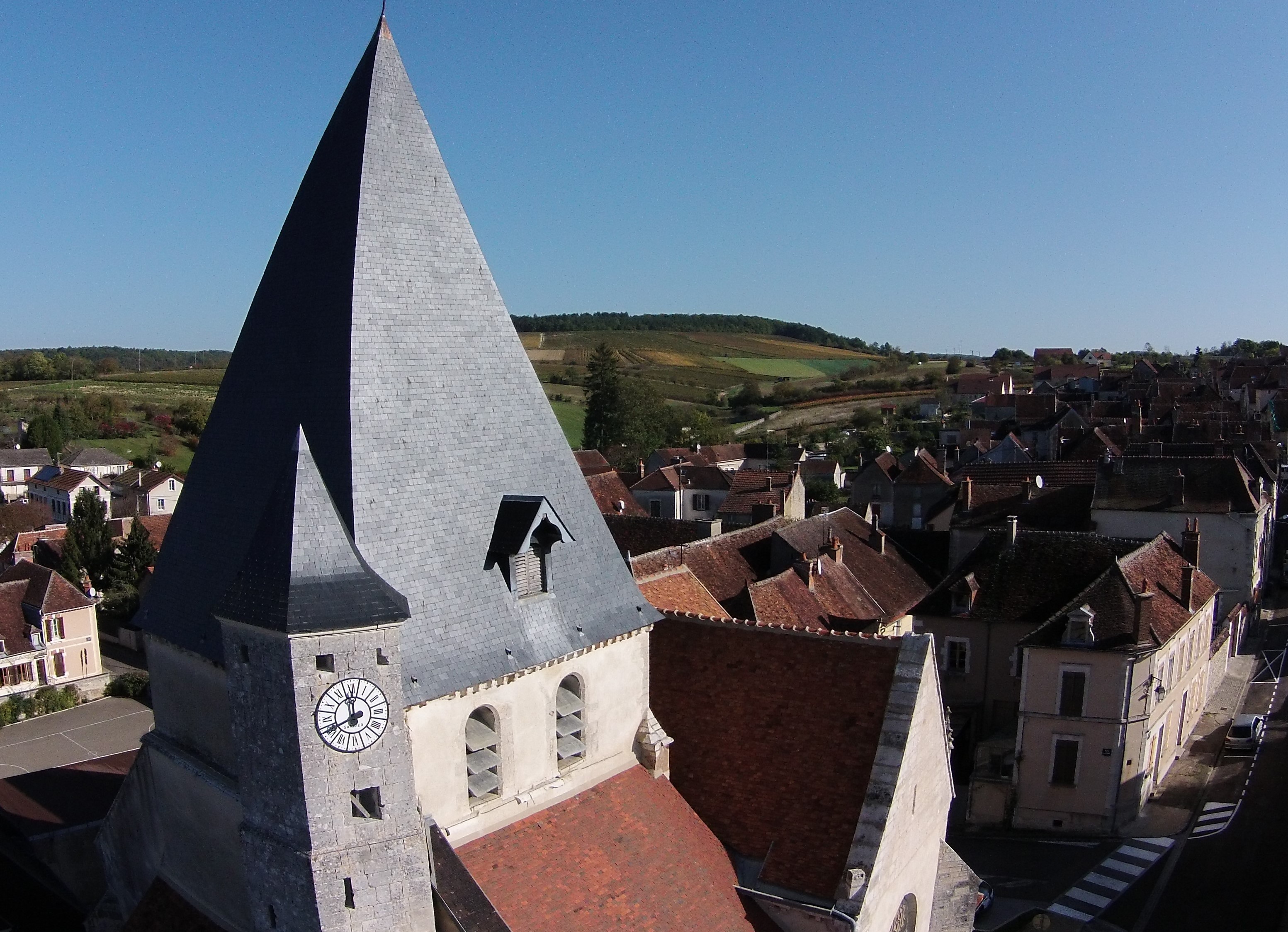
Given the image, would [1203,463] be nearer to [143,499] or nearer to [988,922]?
[988,922]

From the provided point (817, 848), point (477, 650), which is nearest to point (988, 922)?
point (817, 848)

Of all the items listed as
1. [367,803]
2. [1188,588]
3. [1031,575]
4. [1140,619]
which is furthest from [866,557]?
[367,803]

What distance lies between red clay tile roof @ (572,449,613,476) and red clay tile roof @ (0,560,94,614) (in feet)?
111

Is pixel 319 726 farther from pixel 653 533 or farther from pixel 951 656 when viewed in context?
pixel 653 533

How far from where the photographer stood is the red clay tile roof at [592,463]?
246 feet

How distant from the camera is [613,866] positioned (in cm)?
1392

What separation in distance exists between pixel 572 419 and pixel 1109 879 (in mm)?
97566

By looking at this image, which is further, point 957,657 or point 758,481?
point 758,481

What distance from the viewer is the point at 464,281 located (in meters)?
14.2

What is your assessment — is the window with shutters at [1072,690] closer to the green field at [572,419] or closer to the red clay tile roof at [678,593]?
the red clay tile roof at [678,593]

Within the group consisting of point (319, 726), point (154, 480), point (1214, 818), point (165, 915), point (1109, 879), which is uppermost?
point (319, 726)

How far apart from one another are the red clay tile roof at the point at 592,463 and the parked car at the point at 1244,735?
43890mm

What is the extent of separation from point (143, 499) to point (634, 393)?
1990 inches

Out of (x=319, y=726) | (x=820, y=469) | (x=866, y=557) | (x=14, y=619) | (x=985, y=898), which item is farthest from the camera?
(x=820, y=469)
